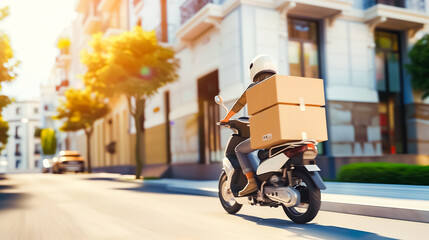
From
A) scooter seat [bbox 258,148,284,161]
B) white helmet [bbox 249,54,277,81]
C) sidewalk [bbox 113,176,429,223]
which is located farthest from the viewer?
white helmet [bbox 249,54,277,81]

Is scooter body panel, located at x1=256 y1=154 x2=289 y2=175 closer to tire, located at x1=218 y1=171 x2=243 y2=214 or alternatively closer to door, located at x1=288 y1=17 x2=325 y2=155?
tire, located at x1=218 y1=171 x2=243 y2=214

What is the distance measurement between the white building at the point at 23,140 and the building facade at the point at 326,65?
240 ft

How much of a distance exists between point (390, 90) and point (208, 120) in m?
7.22

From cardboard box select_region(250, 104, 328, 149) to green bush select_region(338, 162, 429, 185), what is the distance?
5.25 meters

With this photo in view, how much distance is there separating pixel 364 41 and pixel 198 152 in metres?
7.75

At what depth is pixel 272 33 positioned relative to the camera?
14.5 m

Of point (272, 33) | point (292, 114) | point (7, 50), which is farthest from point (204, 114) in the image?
point (292, 114)

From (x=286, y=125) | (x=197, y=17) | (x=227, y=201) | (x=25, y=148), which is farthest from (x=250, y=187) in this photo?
(x=25, y=148)

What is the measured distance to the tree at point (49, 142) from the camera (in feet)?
212

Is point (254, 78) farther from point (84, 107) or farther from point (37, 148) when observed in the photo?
point (37, 148)

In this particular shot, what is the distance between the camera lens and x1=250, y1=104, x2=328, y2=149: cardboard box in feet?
16.0

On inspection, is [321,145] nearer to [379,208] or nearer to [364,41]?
[364,41]

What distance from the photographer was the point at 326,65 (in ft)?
50.0

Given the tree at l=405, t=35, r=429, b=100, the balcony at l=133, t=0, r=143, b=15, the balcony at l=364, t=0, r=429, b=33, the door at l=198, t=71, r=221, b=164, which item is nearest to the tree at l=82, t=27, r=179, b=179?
the door at l=198, t=71, r=221, b=164
